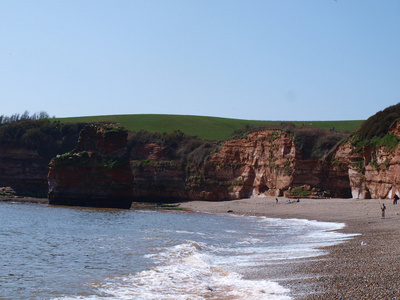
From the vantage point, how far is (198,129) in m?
105

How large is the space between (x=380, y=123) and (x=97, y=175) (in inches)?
1300

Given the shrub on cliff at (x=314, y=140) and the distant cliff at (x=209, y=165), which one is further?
the shrub on cliff at (x=314, y=140)

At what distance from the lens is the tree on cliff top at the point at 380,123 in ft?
143

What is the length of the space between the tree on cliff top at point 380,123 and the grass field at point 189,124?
52.7 metres

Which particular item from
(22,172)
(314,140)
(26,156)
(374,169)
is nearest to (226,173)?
(314,140)

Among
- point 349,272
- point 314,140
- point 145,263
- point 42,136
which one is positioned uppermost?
point 42,136

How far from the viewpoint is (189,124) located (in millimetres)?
109438

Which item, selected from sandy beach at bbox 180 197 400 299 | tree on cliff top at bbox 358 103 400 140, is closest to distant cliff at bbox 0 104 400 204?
tree on cliff top at bbox 358 103 400 140

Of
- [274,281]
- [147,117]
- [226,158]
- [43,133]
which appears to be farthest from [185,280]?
[147,117]

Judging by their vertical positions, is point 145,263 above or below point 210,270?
below

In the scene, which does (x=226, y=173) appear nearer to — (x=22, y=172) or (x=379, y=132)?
(x=379, y=132)

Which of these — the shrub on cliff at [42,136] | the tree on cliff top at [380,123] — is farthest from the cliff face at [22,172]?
the tree on cliff top at [380,123]

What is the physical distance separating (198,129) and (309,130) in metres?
49.8

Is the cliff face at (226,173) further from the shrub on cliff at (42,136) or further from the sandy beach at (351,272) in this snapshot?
the sandy beach at (351,272)
